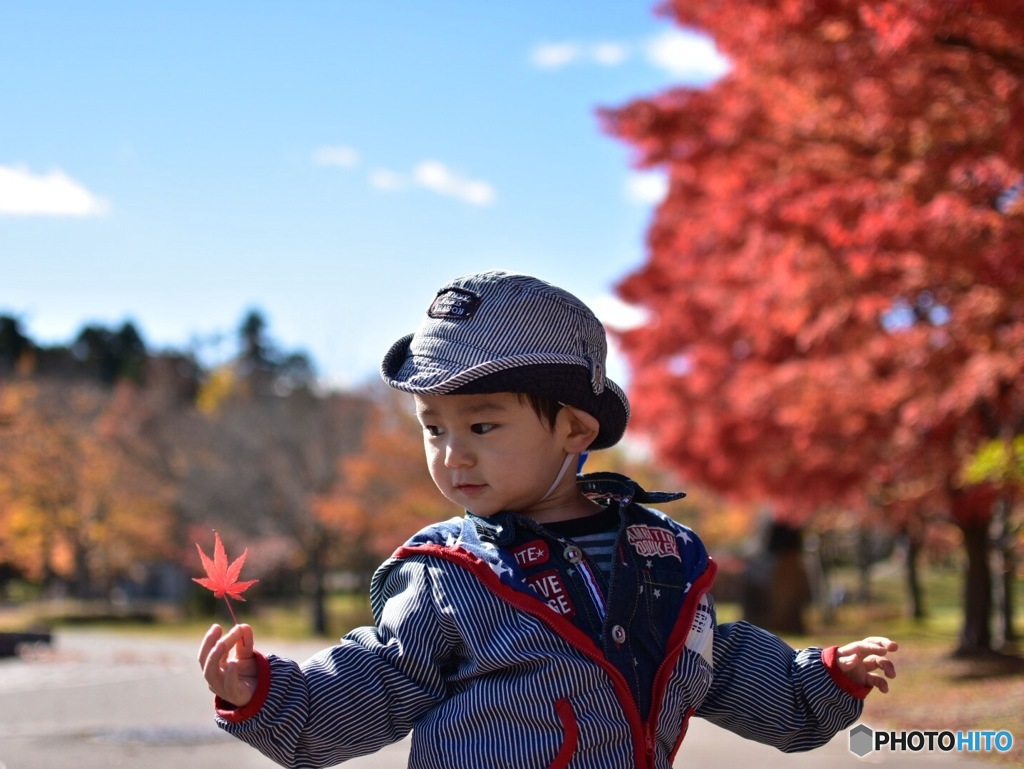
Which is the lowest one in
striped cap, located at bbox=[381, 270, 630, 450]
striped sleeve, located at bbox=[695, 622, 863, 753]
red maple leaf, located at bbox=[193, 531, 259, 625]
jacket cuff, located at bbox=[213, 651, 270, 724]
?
striped sleeve, located at bbox=[695, 622, 863, 753]

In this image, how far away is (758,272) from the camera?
9.46 meters

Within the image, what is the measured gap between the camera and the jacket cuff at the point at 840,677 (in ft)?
7.27

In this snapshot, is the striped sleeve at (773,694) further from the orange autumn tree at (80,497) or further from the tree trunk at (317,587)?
the orange autumn tree at (80,497)

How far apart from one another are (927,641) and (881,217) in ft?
35.0

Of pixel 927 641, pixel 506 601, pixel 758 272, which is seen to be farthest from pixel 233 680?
pixel 927 641

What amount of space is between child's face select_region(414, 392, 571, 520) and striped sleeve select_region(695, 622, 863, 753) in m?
0.57

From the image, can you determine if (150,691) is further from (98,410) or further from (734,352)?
(98,410)

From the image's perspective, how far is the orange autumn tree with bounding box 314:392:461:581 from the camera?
759 inches

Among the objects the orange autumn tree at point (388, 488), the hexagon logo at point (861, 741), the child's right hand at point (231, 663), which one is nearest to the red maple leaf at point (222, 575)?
the child's right hand at point (231, 663)

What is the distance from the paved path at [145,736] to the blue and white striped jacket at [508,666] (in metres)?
3.85

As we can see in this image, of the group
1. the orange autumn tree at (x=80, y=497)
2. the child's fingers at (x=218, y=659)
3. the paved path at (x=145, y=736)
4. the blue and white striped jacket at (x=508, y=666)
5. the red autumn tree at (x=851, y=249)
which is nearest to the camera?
the child's fingers at (x=218, y=659)

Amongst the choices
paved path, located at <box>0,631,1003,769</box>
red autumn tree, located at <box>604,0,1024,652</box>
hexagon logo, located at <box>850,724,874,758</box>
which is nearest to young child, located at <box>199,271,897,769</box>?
paved path, located at <box>0,631,1003,769</box>

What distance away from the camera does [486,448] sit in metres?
2.09

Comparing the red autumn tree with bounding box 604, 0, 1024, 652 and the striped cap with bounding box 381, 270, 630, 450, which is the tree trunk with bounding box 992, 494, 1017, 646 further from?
the striped cap with bounding box 381, 270, 630, 450
